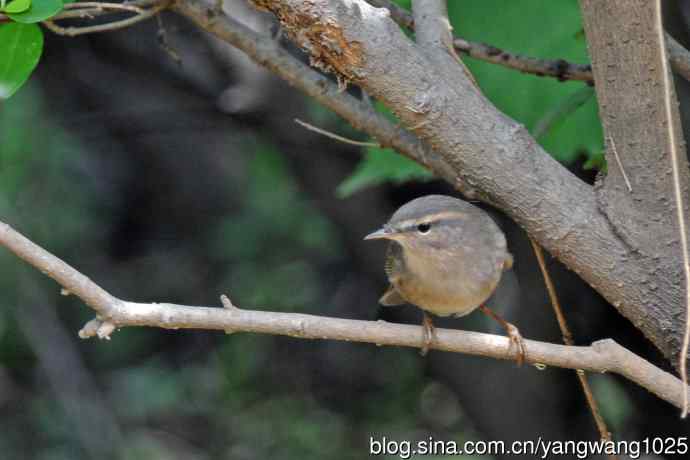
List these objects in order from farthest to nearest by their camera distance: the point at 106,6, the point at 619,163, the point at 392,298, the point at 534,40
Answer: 1. the point at 392,298
2. the point at 534,40
3. the point at 106,6
4. the point at 619,163

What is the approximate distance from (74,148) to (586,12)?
4022 millimetres

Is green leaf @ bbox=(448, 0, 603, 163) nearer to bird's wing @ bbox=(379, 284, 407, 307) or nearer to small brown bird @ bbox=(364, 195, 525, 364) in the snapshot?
small brown bird @ bbox=(364, 195, 525, 364)

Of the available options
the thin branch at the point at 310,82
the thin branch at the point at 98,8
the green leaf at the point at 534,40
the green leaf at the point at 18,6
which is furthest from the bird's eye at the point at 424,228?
the green leaf at the point at 18,6

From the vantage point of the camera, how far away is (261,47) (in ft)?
10.8

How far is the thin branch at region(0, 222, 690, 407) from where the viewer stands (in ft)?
7.51

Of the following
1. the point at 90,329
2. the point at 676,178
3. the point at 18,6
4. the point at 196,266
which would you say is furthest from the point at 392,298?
the point at 196,266

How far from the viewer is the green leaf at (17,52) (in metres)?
2.64

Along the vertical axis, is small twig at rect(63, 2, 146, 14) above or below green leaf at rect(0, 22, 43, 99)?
above

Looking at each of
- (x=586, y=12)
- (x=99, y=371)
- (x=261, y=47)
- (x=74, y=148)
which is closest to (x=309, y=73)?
(x=261, y=47)

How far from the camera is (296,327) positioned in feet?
8.04

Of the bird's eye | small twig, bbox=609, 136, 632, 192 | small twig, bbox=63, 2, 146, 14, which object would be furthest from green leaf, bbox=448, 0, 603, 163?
small twig, bbox=63, 2, 146, 14

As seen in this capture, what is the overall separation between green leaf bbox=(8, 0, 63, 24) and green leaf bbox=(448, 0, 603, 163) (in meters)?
1.65

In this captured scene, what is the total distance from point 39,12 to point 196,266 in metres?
3.63

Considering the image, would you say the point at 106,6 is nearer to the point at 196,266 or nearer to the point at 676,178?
the point at 676,178
